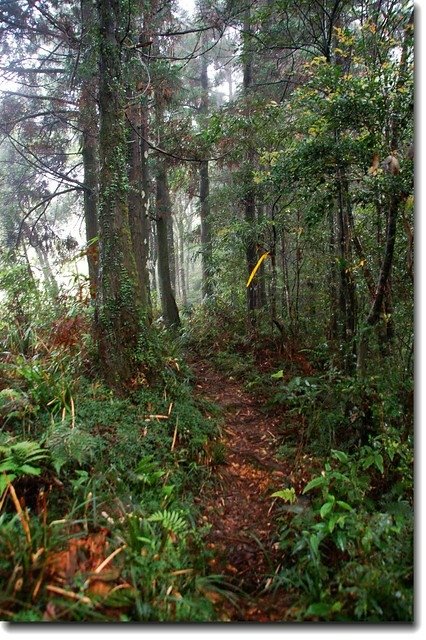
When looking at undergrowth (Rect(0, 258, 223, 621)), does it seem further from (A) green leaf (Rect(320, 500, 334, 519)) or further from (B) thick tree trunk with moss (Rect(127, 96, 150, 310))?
(B) thick tree trunk with moss (Rect(127, 96, 150, 310))

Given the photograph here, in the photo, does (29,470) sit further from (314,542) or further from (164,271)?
(164,271)

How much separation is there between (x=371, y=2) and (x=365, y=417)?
5.71 metres

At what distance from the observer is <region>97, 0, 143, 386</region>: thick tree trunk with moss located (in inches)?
183

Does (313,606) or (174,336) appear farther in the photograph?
(174,336)

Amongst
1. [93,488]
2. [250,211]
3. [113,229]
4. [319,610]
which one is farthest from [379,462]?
[250,211]

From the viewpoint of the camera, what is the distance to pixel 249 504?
149 inches

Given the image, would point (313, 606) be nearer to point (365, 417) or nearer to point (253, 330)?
point (365, 417)

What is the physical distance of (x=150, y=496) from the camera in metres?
3.34

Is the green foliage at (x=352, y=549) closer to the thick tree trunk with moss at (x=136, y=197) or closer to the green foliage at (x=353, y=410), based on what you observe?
the green foliage at (x=353, y=410)

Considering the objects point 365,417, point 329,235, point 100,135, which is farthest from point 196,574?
point 329,235

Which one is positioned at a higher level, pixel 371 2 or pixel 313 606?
pixel 371 2

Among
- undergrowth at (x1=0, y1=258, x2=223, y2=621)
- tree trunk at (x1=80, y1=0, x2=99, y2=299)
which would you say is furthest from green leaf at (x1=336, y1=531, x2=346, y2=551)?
tree trunk at (x1=80, y1=0, x2=99, y2=299)

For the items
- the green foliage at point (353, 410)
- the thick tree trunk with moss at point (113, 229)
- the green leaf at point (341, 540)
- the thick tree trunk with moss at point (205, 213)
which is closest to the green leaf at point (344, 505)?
the green leaf at point (341, 540)

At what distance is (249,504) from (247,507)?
5cm
